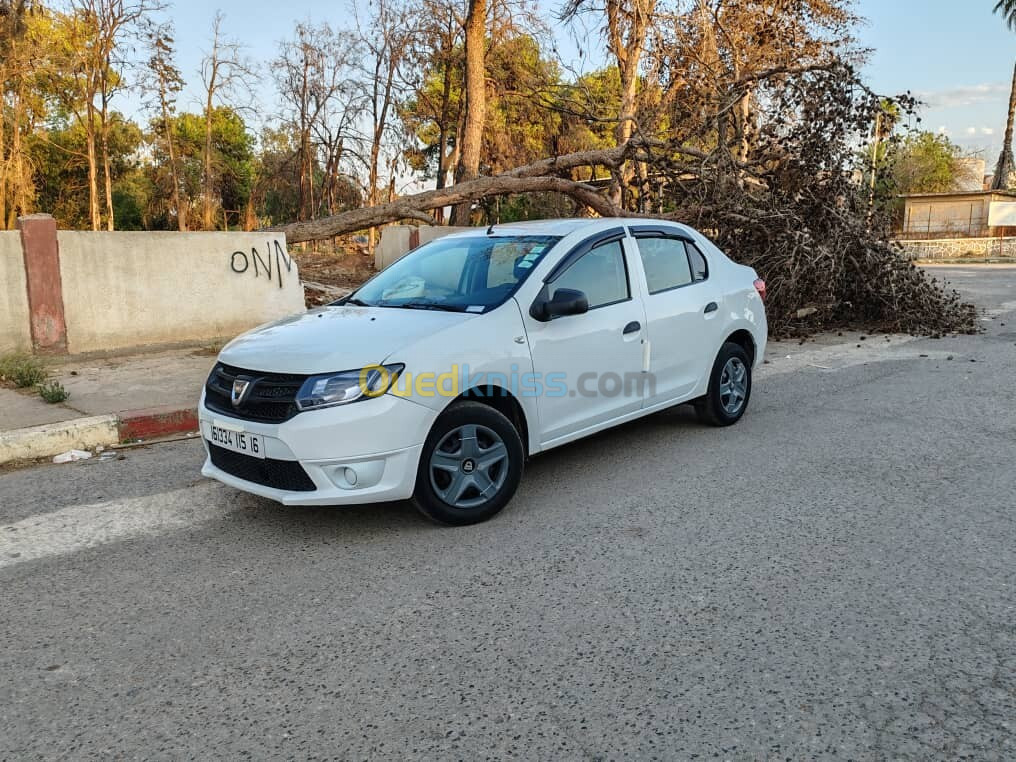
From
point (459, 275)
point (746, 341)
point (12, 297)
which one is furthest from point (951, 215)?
point (12, 297)

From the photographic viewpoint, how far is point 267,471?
13.5 ft

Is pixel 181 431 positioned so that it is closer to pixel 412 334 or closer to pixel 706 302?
pixel 412 334

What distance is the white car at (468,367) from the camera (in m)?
3.97

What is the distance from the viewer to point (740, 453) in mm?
5699

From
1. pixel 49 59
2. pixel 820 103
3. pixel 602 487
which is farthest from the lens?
pixel 49 59

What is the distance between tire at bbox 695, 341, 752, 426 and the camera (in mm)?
6238

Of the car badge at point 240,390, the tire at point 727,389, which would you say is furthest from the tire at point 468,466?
the tire at point 727,389

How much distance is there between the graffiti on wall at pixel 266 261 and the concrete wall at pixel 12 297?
2.46 metres

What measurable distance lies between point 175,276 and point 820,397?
7.72 m

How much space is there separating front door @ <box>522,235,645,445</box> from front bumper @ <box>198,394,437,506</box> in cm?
95

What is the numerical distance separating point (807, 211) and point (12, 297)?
1037 cm

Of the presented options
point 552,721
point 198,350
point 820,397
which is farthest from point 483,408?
point 198,350

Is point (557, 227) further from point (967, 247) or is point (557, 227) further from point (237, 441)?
point (967, 247)

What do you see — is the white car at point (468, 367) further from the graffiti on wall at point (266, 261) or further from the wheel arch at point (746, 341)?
the graffiti on wall at point (266, 261)
